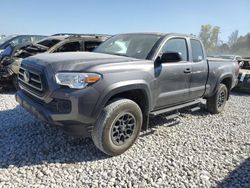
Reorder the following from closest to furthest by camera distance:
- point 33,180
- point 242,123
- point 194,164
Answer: point 33,180
point 194,164
point 242,123

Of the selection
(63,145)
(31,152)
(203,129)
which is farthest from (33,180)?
(203,129)

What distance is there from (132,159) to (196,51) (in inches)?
113

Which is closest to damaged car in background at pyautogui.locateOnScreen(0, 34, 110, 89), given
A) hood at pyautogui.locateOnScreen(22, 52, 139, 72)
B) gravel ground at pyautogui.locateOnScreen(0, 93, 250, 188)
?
gravel ground at pyautogui.locateOnScreen(0, 93, 250, 188)

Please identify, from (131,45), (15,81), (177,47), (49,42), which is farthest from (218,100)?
(15,81)

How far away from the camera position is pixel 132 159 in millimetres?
3701

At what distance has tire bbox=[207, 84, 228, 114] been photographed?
621 cm

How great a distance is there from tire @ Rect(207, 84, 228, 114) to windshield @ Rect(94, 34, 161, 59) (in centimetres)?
258

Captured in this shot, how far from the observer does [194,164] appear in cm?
368

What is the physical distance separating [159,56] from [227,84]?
327 centimetres

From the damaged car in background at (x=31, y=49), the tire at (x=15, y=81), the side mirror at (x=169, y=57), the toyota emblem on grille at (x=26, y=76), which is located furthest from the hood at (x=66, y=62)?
the tire at (x=15, y=81)

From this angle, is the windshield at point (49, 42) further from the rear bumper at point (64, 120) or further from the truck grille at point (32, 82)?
the rear bumper at point (64, 120)

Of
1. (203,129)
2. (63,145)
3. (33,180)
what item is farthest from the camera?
(203,129)

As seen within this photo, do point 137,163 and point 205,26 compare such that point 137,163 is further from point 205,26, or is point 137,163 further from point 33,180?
point 205,26

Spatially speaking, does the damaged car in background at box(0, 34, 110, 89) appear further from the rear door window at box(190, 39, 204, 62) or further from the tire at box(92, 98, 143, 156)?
the tire at box(92, 98, 143, 156)
